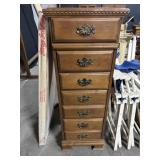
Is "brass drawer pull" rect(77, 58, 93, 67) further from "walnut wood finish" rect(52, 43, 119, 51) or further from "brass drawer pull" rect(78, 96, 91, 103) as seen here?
"brass drawer pull" rect(78, 96, 91, 103)

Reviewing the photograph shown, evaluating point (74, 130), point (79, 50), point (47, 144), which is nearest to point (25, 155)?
point (47, 144)

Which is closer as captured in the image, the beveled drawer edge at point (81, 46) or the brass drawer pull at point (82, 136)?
the beveled drawer edge at point (81, 46)

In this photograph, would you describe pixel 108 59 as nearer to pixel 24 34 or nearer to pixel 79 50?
pixel 79 50

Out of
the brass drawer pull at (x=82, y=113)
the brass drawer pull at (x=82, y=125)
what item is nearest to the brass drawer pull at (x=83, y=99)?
the brass drawer pull at (x=82, y=113)

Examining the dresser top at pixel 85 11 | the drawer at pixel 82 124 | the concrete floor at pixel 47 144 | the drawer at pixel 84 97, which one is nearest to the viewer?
the dresser top at pixel 85 11

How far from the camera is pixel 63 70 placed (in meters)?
1.13

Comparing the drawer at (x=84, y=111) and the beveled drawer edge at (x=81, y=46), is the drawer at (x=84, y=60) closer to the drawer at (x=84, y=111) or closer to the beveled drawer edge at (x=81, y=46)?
the beveled drawer edge at (x=81, y=46)

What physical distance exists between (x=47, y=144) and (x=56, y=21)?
1001 mm

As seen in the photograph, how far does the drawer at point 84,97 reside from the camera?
3.99ft

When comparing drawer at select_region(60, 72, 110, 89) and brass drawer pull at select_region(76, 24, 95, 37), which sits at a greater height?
brass drawer pull at select_region(76, 24, 95, 37)

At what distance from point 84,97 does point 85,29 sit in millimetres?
438

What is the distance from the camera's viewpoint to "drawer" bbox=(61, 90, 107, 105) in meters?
1.22

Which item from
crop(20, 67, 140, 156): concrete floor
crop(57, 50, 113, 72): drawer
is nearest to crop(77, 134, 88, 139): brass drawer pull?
Answer: crop(20, 67, 140, 156): concrete floor

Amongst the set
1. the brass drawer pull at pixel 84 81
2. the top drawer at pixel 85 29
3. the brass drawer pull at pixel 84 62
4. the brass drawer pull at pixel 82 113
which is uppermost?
the top drawer at pixel 85 29
